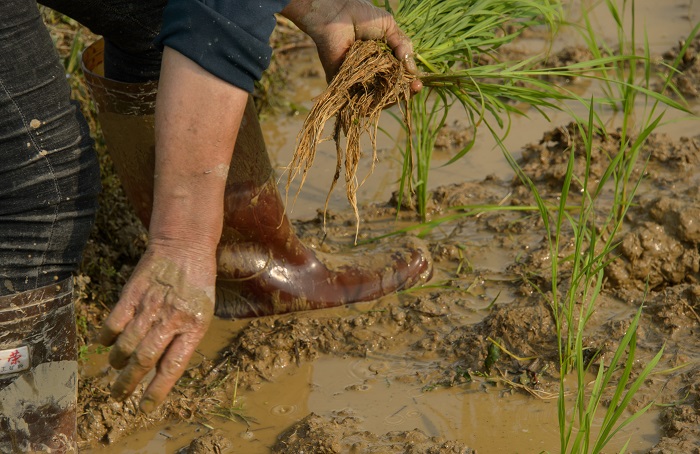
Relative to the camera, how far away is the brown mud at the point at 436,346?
2.12 metres

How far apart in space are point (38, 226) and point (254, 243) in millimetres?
858

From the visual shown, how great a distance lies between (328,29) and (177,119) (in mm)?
655

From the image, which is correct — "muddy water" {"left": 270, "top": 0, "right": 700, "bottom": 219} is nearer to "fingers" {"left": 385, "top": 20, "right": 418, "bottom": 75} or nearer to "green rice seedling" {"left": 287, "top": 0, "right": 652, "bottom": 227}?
"green rice seedling" {"left": 287, "top": 0, "right": 652, "bottom": 227}

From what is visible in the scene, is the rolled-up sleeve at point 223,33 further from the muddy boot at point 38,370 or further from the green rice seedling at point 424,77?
the muddy boot at point 38,370

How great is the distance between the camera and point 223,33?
154cm

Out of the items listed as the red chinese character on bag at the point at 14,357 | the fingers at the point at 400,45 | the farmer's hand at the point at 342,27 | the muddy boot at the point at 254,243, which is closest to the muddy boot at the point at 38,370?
the red chinese character on bag at the point at 14,357

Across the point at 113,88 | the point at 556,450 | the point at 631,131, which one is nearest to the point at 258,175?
the point at 113,88

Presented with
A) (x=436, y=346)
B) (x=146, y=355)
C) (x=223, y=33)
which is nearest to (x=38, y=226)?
(x=146, y=355)

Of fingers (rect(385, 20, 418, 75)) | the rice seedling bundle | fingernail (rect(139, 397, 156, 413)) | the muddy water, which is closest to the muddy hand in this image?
fingernail (rect(139, 397, 156, 413))

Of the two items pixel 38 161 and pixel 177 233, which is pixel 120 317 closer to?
pixel 177 233

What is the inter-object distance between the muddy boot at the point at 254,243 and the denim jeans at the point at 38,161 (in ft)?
1.26

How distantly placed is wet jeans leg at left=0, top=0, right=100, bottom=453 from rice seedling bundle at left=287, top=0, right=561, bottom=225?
492 millimetres

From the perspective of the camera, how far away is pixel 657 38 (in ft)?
13.9

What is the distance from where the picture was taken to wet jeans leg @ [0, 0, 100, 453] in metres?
1.67
